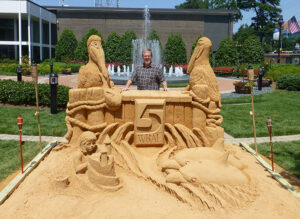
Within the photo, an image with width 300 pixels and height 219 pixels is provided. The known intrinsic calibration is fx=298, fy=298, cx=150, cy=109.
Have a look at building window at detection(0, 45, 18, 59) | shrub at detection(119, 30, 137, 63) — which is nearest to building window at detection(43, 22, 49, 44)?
building window at detection(0, 45, 18, 59)

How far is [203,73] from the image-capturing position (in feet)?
20.8

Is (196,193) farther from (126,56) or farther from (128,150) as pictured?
(126,56)

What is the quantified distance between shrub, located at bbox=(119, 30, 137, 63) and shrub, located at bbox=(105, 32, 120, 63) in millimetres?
458

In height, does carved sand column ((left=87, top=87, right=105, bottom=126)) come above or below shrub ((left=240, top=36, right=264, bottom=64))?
below

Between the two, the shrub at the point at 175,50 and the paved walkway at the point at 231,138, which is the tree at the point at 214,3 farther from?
the paved walkway at the point at 231,138

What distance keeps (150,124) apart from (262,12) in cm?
4800

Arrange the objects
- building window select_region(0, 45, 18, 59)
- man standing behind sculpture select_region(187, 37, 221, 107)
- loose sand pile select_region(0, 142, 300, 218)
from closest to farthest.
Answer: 1. loose sand pile select_region(0, 142, 300, 218)
2. man standing behind sculpture select_region(187, 37, 221, 107)
3. building window select_region(0, 45, 18, 59)

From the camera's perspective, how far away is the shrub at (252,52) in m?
35.8

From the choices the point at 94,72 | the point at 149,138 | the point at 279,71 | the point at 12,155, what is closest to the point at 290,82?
the point at 279,71

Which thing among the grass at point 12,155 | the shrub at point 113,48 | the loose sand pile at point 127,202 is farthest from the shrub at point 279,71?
the grass at point 12,155

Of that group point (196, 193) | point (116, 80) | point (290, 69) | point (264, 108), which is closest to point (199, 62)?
point (196, 193)

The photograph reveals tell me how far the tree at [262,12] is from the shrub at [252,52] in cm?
1268

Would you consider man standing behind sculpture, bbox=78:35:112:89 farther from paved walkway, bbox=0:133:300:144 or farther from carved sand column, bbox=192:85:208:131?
paved walkway, bbox=0:133:300:144

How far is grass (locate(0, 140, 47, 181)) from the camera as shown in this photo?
6.47 meters
